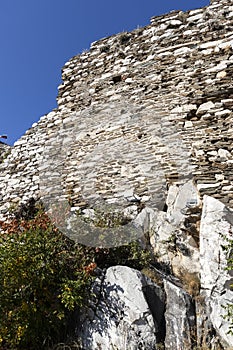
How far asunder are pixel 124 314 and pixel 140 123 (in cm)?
387

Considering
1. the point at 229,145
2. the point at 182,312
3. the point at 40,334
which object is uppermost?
the point at 229,145

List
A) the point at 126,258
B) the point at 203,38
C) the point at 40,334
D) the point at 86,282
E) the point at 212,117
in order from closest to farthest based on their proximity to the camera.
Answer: the point at 40,334 → the point at 86,282 → the point at 126,258 → the point at 212,117 → the point at 203,38

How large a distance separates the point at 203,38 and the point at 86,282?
5361mm

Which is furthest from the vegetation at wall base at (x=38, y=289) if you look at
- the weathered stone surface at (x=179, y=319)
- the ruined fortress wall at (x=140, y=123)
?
the ruined fortress wall at (x=140, y=123)

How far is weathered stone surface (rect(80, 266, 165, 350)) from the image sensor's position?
3730mm

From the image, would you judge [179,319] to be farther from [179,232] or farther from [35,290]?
[35,290]

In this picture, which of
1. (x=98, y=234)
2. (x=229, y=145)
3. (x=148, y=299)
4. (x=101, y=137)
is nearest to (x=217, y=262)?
(x=148, y=299)

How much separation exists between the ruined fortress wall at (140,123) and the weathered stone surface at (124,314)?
188 cm

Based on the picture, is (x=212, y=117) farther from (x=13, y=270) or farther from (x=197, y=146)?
(x=13, y=270)

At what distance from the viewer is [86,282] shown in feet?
13.4

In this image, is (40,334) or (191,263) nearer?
(40,334)

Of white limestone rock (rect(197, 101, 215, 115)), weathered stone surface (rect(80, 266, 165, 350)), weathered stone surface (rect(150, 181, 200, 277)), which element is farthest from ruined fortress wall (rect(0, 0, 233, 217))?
weathered stone surface (rect(80, 266, 165, 350))

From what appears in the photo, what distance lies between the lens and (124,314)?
3.91 m

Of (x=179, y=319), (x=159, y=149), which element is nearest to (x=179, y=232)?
(x=179, y=319)
